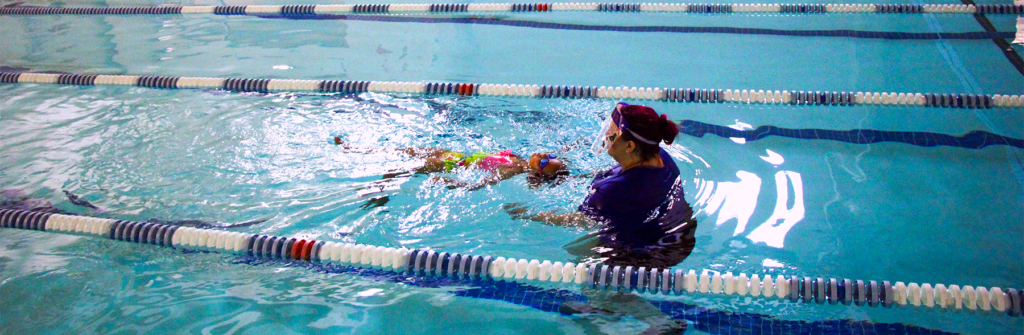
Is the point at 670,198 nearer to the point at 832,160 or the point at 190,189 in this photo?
the point at 832,160

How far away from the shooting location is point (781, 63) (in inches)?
195

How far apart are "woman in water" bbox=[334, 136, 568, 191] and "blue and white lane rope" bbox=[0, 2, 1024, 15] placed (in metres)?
3.57

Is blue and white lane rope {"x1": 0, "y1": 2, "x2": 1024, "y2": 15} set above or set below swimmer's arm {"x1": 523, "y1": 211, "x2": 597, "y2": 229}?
above

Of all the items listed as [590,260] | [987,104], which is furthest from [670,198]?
[987,104]

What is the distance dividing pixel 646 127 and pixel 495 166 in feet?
3.44

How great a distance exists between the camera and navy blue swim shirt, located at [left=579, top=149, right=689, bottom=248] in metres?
2.37

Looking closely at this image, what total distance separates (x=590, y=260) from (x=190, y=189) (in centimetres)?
199

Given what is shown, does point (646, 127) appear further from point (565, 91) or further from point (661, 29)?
point (661, 29)

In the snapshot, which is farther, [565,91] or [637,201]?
[565,91]

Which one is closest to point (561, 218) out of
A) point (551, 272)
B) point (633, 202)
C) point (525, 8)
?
point (551, 272)

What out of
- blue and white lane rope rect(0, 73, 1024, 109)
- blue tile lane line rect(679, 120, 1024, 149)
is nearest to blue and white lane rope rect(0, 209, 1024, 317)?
blue tile lane line rect(679, 120, 1024, 149)

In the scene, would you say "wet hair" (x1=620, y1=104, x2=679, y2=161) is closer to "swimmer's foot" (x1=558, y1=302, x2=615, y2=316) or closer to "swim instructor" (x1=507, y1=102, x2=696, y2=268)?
"swim instructor" (x1=507, y1=102, x2=696, y2=268)

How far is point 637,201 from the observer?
2.38 meters

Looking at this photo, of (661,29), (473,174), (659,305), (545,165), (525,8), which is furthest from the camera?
(525,8)
